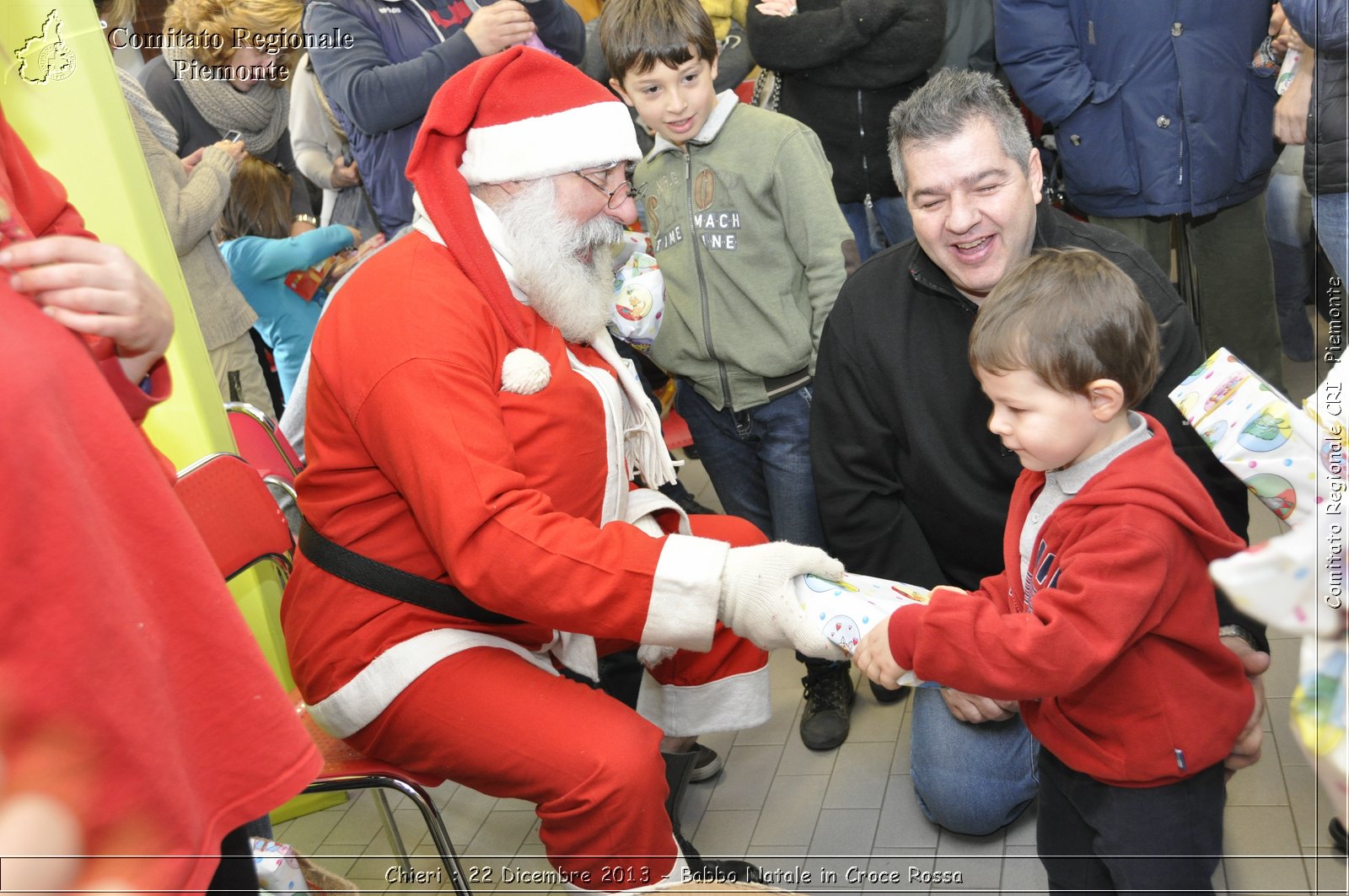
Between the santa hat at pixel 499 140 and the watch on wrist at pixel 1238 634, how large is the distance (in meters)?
1.51

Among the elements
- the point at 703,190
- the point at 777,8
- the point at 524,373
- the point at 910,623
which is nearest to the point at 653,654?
the point at 524,373

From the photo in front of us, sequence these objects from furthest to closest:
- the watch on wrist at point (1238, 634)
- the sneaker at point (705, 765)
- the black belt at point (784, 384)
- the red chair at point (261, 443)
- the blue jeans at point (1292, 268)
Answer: the blue jeans at point (1292, 268) < the black belt at point (784, 384) < the sneaker at point (705, 765) < the red chair at point (261, 443) < the watch on wrist at point (1238, 634)

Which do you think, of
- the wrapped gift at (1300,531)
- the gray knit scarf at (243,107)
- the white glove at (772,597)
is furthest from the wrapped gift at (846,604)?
the gray knit scarf at (243,107)

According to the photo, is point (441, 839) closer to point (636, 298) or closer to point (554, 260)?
point (554, 260)

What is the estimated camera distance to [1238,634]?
2260 millimetres

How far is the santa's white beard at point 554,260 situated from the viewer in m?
2.51

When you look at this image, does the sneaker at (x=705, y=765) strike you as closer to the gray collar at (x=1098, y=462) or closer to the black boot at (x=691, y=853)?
the black boot at (x=691, y=853)

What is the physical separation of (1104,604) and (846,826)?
54.4 inches

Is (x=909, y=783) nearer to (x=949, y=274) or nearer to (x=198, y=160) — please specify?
(x=949, y=274)

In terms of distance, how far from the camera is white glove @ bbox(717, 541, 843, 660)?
215 centimetres

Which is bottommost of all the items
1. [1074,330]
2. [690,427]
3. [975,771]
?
[975,771]

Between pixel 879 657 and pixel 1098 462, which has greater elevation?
pixel 1098 462

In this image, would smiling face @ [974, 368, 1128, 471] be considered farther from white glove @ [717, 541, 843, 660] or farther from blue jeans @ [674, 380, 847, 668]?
blue jeans @ [674, 380, 847, 668]

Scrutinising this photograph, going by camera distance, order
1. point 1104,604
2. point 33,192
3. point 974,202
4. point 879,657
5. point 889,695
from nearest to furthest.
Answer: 1. point 33,192
2. point 1104,604
3. point 879,657
4. point 974,202
5. point 889,695
